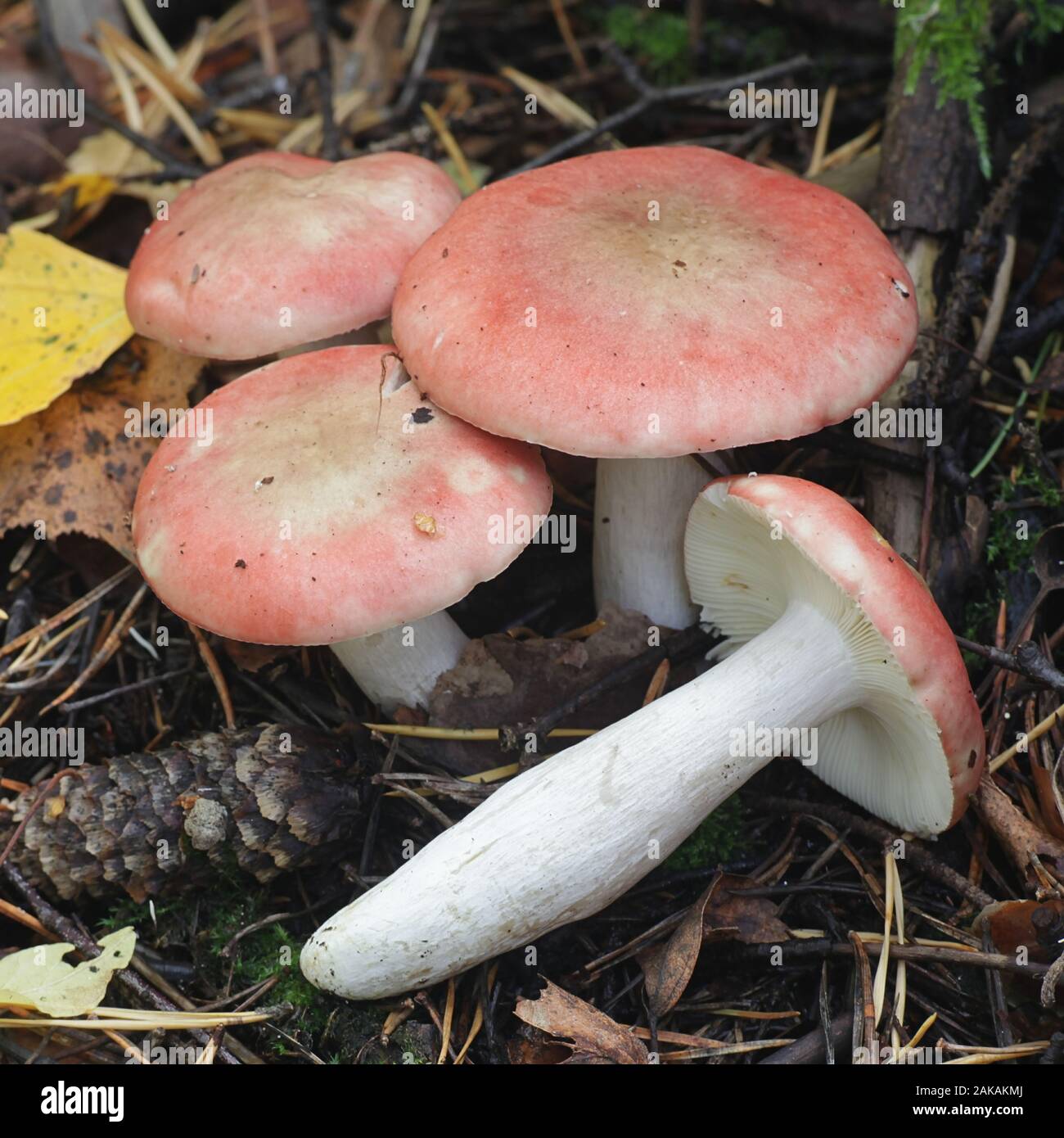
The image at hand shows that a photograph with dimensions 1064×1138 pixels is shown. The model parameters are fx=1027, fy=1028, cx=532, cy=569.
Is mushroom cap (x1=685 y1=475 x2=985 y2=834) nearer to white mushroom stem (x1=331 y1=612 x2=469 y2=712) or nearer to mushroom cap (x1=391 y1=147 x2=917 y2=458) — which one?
mushroom cap (x1=391 y1=147 x2=917 y2=458)

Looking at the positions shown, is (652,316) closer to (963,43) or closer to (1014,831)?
(1014,831)

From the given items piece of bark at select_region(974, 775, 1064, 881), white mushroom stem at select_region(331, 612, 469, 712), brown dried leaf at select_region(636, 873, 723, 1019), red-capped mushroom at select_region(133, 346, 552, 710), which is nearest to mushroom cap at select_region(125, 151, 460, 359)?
red-capped mushroom at select_region(133, 346, 552, 710)

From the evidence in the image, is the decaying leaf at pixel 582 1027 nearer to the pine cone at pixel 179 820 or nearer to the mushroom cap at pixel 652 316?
the pine cone at pixel 179 820

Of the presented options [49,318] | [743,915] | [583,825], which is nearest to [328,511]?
[583,825]

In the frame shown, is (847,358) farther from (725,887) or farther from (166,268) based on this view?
(166,268)
